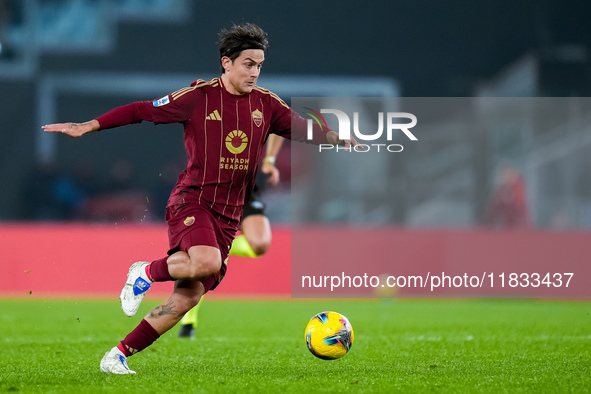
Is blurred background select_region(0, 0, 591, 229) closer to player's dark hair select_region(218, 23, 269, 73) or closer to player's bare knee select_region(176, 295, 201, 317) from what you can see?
player's dark hair select_region(218, 23, 269, 73)

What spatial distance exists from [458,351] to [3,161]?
44.9 ft

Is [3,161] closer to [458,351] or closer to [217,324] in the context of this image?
[217,324]

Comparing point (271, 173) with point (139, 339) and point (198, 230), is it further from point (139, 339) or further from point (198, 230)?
point (139, 339)

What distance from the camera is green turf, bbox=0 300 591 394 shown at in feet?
14.8

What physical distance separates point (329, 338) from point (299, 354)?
0.94m

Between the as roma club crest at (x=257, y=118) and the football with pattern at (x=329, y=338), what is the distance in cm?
125

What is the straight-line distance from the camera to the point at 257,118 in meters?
5.09

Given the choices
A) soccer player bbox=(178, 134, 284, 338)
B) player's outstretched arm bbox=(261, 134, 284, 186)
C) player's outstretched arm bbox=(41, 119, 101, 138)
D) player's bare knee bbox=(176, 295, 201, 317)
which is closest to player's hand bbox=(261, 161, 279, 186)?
player's outstretched arm bbox=(261, 134, 284, 186)

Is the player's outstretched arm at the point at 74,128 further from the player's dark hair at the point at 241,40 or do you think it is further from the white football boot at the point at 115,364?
the white football boot at the point at 115,364

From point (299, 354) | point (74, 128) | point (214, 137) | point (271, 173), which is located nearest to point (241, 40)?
point (214, 137)

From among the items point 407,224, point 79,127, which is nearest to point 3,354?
point 79,127

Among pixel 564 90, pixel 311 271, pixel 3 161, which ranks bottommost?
pixel 311 271

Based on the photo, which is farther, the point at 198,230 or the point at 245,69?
the point at 245,69

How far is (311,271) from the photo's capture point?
41.1 ft
